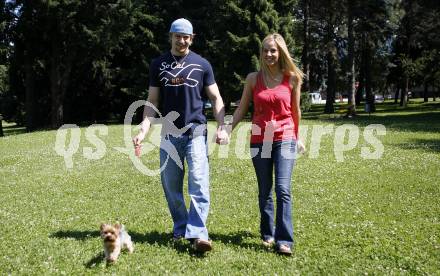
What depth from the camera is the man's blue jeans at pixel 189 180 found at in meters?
6.83

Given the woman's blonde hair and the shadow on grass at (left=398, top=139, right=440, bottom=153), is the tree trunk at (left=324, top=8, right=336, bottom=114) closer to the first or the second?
the shadow on grass at (left=398, top=139, right=440, bottom=153)

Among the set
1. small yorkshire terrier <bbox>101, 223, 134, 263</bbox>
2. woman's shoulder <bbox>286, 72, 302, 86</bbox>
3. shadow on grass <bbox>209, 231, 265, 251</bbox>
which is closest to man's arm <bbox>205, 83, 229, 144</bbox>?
woman's shoulder <bbox>286, 72, 302, 86</bbox>

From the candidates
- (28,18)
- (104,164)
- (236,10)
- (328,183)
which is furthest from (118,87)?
(328,183)

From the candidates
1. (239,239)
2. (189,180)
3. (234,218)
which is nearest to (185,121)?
(189,180)

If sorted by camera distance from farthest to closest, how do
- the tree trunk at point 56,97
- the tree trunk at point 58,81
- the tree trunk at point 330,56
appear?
1. the tree trunk at point 330,56
2. the tree trunk at point 56,97
3. the tree trunk at point 58,81

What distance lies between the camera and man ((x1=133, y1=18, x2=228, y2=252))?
6902 mm

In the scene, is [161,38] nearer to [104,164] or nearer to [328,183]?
[104,164]

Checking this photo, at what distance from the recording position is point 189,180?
698 cm

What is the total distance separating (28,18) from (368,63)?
36.7 m

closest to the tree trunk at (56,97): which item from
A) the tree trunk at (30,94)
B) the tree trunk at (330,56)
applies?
the tree trunk at (30,94)

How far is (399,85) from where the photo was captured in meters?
66.6

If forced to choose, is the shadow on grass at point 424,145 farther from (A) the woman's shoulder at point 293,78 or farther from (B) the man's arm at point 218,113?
(B) the man's arm at point 218,113

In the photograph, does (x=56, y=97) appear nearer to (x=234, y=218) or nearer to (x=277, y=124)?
(x=234, y=218)

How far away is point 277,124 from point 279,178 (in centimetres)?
81
